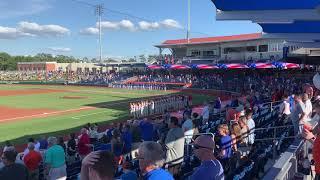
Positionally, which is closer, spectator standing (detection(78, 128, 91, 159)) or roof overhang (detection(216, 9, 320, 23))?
roof overhang (detection(216, 9, 320, 23))

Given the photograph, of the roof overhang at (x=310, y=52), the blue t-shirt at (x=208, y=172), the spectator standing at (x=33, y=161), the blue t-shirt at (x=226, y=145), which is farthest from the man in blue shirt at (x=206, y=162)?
the roof overhang at (x=310, y=52)

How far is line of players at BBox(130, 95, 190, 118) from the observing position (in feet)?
91.2

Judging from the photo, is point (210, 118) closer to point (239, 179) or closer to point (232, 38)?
point (239, 179)

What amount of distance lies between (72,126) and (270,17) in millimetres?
18381

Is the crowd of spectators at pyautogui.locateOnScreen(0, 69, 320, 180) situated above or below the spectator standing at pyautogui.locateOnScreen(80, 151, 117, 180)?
below

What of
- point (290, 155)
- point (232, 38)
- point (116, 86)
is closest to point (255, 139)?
point (290, 155)

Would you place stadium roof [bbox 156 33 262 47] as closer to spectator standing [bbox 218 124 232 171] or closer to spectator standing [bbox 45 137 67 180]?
spectator standing [bbox 45 137 67 180]

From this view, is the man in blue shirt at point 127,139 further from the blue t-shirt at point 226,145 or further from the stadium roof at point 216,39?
the stadium roof at point 216,39

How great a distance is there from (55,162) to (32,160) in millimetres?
641

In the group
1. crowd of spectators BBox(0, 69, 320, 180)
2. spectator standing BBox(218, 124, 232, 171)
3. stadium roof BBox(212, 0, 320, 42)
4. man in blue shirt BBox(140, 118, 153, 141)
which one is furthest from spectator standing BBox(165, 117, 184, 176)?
man in blue shirt BBox(140, 118, 153, 141)

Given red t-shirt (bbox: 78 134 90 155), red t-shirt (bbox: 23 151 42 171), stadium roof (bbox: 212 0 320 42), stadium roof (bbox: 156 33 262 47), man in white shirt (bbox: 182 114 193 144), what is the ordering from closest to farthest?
1. stadium roof (bbox: 212 0 320 42)
2. red t-shirt (bbox: 23 151 42 171)
3. man in white shirt (bbox: 182 114 193 144)
4. red t-shirt (bbox: 78 134 90 155)
5. stadium roof (bbox: 156 33 262 47)

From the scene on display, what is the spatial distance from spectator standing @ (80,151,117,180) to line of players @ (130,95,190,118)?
24.3 meters

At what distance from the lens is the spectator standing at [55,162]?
1044 cm

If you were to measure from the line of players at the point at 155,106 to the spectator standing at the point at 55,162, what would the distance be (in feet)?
55.4
